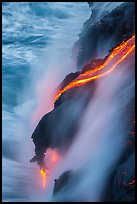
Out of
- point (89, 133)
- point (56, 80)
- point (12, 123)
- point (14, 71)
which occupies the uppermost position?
point (14, 71)

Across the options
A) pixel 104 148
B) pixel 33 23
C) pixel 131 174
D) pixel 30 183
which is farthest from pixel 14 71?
pixel 131 174

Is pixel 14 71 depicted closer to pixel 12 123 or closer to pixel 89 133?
pixel 12 123

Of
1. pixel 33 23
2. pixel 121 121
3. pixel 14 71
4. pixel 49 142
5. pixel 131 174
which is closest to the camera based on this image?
pixel 131 174

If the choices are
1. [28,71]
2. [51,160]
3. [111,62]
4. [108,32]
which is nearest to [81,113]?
[111,62]

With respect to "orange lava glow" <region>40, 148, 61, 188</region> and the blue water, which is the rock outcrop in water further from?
the blue water

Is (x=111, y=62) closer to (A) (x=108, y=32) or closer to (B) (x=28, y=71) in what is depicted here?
(A) (x=108, y=32)

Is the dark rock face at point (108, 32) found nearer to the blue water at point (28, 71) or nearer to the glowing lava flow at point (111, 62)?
the glowing lava flow at point (111, 62)
